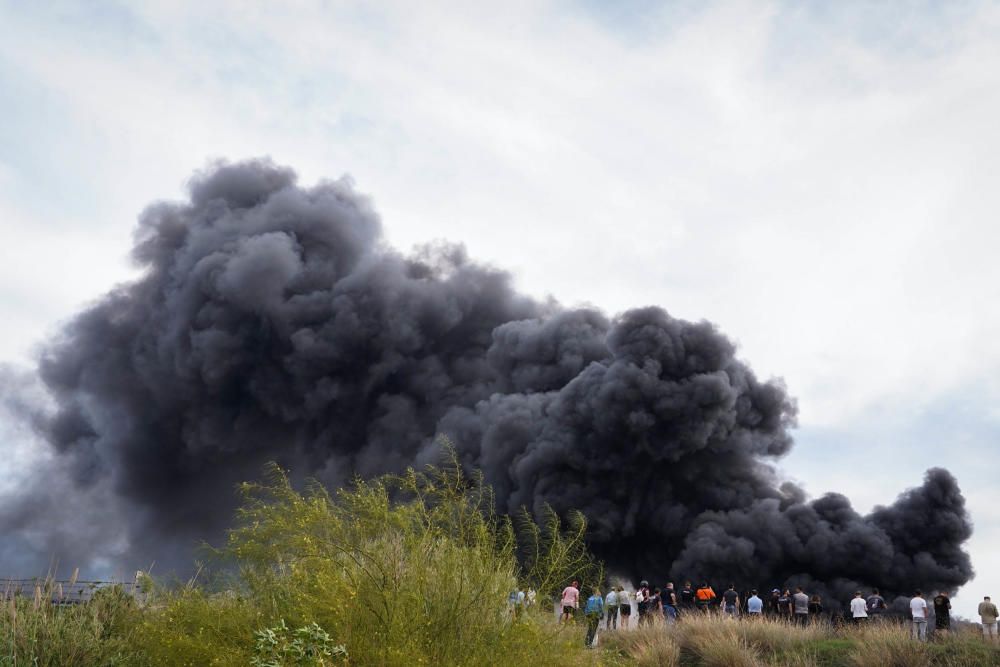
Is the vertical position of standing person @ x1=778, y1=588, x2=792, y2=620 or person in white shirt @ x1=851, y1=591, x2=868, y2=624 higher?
standing person @ x1=778, y1=588, x2=792, y2=620

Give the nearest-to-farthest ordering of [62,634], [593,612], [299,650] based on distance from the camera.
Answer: [299,650], [62,634], [593,612]

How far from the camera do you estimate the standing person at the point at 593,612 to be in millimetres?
12766

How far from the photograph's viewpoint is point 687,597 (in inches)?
1003

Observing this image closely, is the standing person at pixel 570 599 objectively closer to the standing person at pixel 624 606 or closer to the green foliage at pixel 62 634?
the standing person at pixel 624 606

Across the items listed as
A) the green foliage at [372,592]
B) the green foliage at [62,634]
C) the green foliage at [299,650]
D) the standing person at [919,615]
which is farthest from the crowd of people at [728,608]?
the green foliage at [62,634]

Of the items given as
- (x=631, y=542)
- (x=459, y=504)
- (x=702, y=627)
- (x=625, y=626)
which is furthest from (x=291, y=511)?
(x=631, y=542)

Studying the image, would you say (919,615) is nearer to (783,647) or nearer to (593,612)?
(783,647)

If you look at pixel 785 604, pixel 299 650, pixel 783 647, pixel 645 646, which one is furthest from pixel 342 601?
pixel 785 604

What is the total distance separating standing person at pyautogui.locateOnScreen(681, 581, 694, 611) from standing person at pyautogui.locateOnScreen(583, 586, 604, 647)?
26.1ft

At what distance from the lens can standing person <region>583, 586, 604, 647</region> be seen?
12766 mm

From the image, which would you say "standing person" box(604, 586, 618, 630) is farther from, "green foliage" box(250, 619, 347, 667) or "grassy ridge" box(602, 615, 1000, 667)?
"green foliage" box(250, 619, 347, 667)

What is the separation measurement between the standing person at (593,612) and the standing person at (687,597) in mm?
7968

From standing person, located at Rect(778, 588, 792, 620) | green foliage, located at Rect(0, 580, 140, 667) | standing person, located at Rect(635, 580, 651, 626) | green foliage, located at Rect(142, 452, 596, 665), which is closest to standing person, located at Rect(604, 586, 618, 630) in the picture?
standing person, located at Rect(635, 580, 651, 626)

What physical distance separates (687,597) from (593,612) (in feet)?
46.5
